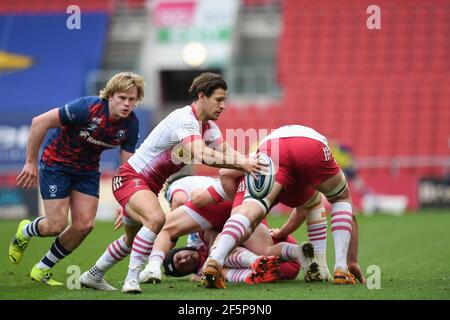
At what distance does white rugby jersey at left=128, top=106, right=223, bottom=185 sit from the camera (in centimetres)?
652

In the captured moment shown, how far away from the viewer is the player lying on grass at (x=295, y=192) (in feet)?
20.6

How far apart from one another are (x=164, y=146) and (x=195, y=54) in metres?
16.8

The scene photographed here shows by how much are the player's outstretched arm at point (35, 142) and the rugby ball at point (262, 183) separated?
5.51 feet

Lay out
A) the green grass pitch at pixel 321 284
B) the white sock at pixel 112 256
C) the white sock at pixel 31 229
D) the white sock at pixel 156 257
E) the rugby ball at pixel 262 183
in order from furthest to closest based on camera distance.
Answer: the white sock at pixel 31 229 < the white sock at pixel 156 257 < the white sock at pixel 112 256 < the rugby ball at pixel 262 183 < the green grass pitch at pixel 321 284

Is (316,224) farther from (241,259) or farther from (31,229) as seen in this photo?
(31,229)

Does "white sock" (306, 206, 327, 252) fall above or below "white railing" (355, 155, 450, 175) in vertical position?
above

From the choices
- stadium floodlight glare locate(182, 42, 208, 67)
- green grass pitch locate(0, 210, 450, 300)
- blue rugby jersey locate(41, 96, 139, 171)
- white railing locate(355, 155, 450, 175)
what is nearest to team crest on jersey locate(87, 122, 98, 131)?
blue rugby jersey locate(41, 96, 139, 171)

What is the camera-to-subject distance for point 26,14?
82.6 feet

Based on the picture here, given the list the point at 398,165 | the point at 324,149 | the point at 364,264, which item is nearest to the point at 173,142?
the point at 324,149

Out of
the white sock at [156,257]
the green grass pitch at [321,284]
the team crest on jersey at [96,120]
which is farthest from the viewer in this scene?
the team crest on jersey at [96,120]

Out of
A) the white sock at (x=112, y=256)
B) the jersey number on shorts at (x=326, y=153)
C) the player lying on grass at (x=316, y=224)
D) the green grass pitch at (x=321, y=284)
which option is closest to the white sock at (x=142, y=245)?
the green grass pitch at (x=321, y=284)

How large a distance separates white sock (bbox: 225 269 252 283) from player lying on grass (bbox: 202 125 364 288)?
2.00 feet

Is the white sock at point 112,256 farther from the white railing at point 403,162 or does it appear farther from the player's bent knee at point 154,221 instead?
the white railing at point 403,162

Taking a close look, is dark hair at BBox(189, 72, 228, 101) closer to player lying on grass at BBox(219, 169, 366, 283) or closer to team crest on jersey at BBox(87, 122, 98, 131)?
player lying on grass at BBox(219, 169, 366, 283)
